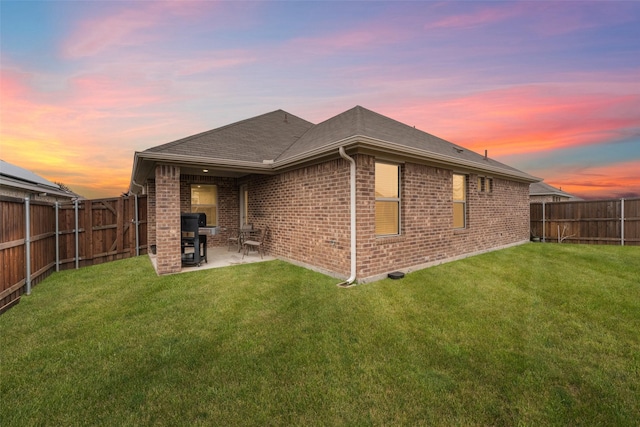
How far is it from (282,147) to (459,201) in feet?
21.6

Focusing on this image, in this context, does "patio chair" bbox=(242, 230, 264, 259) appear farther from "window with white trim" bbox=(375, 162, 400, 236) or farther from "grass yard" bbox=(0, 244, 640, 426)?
"window with white trim" bbox=(375, 162, 400, 236)

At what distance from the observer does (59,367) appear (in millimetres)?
3010

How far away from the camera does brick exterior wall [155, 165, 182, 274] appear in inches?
269

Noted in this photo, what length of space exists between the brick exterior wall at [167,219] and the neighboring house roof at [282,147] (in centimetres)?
42

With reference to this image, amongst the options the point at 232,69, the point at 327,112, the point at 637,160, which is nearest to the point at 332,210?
the point at 232,69

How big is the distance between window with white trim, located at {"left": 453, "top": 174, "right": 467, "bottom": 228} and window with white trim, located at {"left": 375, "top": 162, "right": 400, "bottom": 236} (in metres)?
3.04

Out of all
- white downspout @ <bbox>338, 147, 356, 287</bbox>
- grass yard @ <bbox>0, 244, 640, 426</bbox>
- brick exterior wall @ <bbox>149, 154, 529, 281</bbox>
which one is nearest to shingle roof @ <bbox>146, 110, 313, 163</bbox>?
brick exterior wall @ <bbox>149, 154, 529, 281</bbox>

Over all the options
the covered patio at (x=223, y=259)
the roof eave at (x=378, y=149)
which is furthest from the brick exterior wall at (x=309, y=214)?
the covered patio at (x=223, y=259)

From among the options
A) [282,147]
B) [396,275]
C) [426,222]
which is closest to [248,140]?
[282,147]

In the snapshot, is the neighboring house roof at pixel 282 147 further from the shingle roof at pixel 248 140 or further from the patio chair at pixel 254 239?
the patio chair at pixel 254 239

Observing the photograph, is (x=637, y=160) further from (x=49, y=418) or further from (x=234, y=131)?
(x=49, y=418)

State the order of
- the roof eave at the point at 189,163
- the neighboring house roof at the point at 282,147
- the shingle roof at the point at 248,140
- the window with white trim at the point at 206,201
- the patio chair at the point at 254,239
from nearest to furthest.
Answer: the neighboring house roof at the point at 282,147 < the roof eave at the point at 189,163 < the shingle roof at the point at 248,140 < the patio chair at the point at 254,239 < the window with white trim at the point at 206,201

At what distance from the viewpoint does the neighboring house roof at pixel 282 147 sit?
6289 mm

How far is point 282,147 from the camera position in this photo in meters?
9.86
